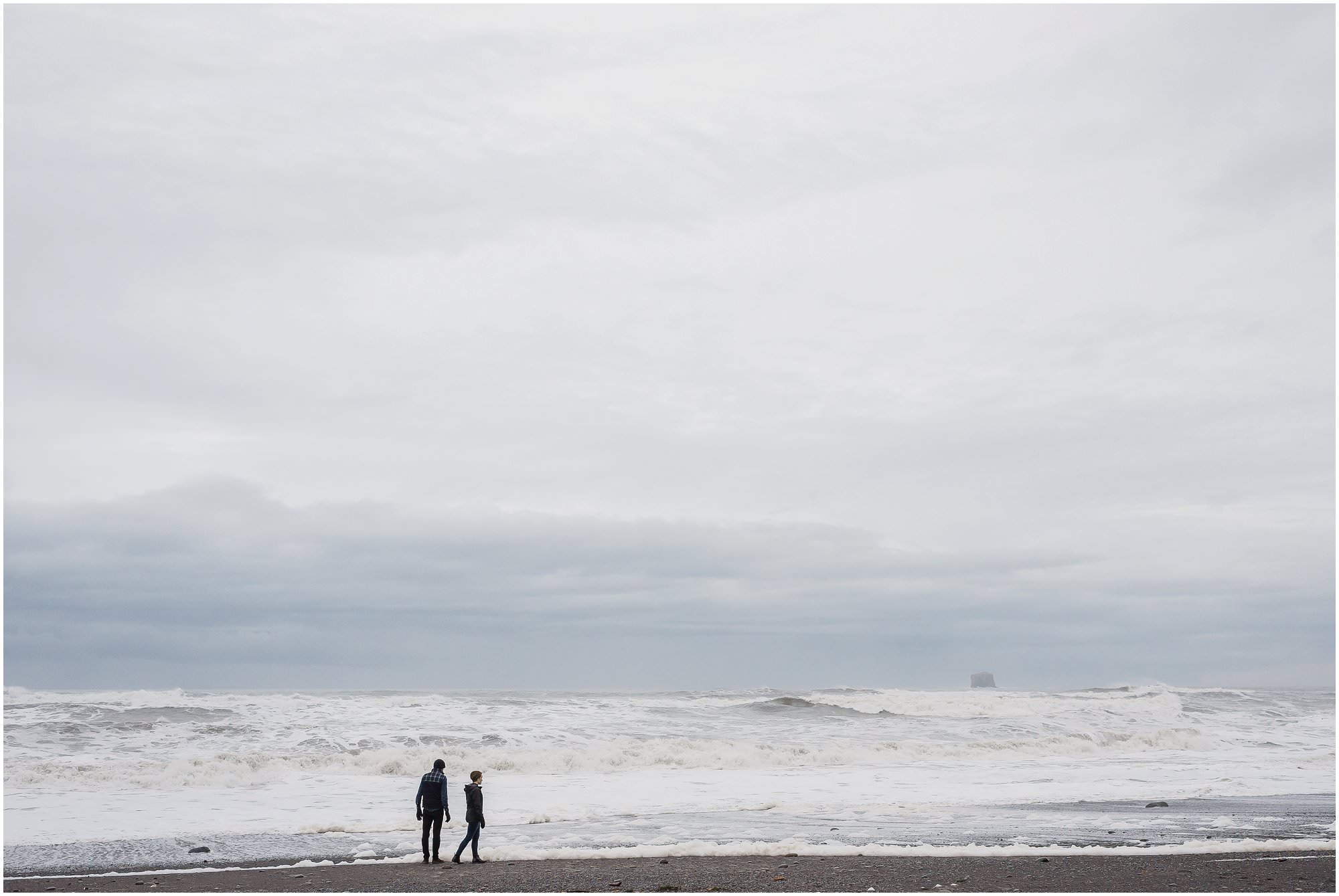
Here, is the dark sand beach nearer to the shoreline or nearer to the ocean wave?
the shoreline

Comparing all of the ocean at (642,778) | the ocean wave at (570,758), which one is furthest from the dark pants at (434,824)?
the ocean wave at (570,758)

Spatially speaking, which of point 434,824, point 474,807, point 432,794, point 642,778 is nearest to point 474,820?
point 474,807

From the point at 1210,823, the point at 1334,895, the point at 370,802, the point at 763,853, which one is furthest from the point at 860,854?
the point at 370,802

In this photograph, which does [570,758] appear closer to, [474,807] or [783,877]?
[474,807]

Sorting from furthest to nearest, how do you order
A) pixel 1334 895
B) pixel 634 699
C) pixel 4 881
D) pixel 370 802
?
pixel 634 699 → pixel 370 802 → pixel 4 881 → pixel 1334 895

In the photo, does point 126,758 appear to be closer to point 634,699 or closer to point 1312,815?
point 634,699

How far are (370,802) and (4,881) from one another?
354 inches

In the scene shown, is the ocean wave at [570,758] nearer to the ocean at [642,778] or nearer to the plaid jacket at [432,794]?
the ocean at [642,778]

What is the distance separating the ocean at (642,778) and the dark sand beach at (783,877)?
0.93m

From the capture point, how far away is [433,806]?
15.5 m

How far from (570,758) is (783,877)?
735 inches

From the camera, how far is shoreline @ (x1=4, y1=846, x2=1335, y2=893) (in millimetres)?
12398

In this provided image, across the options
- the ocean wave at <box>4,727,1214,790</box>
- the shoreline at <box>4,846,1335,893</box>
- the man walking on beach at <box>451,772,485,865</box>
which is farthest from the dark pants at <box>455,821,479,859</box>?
the ocean wave at <box>4,727,1214,790</box>

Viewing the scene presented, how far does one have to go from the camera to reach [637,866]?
14391 mm
